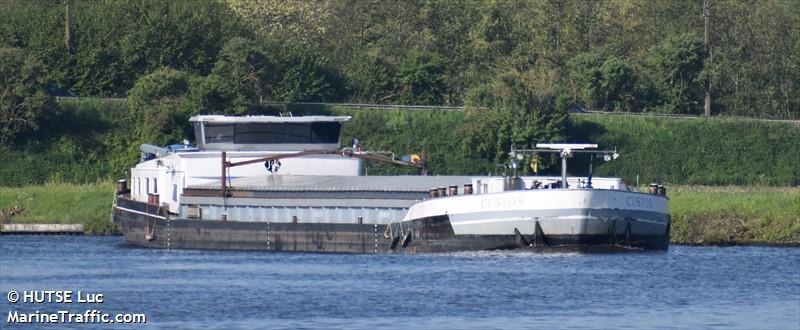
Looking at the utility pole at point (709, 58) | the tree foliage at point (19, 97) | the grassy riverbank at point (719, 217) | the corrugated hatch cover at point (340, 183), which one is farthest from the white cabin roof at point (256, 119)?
the utility pole at point (709, 58)

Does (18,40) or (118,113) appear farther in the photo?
(18,40)

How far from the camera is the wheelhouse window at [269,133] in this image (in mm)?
81375

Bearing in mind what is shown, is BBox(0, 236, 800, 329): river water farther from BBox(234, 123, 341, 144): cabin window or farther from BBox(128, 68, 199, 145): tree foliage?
BBox(128, 68, 199, 145): tree foliage

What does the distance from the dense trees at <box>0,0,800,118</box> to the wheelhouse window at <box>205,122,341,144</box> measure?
31.7m

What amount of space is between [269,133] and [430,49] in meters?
60.1

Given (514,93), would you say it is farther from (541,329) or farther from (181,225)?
(541,329)

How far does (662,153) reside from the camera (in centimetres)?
11475

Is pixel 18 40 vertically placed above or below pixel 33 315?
above

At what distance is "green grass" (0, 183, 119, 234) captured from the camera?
92.5 m

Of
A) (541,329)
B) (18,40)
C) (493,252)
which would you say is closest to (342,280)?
(493,252)

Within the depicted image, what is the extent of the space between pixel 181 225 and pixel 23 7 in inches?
2508

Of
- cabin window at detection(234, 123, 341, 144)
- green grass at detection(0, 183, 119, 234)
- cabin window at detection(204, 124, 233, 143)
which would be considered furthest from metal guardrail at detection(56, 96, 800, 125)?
cabin window at detection(204, 124, 233, 143)

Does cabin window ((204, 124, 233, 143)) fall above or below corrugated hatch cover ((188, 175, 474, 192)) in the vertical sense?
above

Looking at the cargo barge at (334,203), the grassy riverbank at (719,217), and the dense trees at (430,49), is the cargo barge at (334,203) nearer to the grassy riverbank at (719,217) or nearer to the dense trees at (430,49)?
the grassy riverbank at (719,217)
